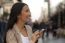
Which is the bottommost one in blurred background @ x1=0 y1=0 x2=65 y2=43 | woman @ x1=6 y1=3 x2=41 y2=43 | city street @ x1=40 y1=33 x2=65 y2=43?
city street @ x1=40 y1=33 x2=65 y2=43

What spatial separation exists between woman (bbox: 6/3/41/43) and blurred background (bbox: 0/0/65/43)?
2342 mm

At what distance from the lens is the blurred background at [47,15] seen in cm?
496

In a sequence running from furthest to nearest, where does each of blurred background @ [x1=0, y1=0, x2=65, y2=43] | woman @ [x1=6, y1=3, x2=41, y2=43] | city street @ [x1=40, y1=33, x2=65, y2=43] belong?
city street @ [x1=40, y1=33, x2=65, y2=43], blurred background @ [x1=0, y1=0, x2=65, y2=43], woman @ [x1=6, y1=3, x2=41, y2=43]

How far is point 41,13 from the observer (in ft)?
16.7

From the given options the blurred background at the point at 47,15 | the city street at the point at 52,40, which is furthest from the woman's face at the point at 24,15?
the city street at the point at 52,40

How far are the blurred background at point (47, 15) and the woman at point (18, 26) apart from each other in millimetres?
2342

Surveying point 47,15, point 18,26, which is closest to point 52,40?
point 47,15

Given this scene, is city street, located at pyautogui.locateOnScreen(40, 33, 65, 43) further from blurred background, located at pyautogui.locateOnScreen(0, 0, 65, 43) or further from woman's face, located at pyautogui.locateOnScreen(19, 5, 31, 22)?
woman's face, located at pyautogui.locateOnScreen(19, 5, 31, 22)

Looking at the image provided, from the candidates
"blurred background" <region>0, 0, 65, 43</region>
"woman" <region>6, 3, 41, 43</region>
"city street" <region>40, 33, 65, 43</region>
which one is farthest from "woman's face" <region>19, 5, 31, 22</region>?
"city street" <region>40, 33, 65, 43</region>

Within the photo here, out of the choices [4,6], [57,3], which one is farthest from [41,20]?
[4,6]

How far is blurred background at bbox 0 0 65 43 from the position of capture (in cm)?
496

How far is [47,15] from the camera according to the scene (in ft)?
16.8

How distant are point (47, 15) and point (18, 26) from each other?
2.59 meters

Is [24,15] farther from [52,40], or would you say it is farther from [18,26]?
[52,40]
